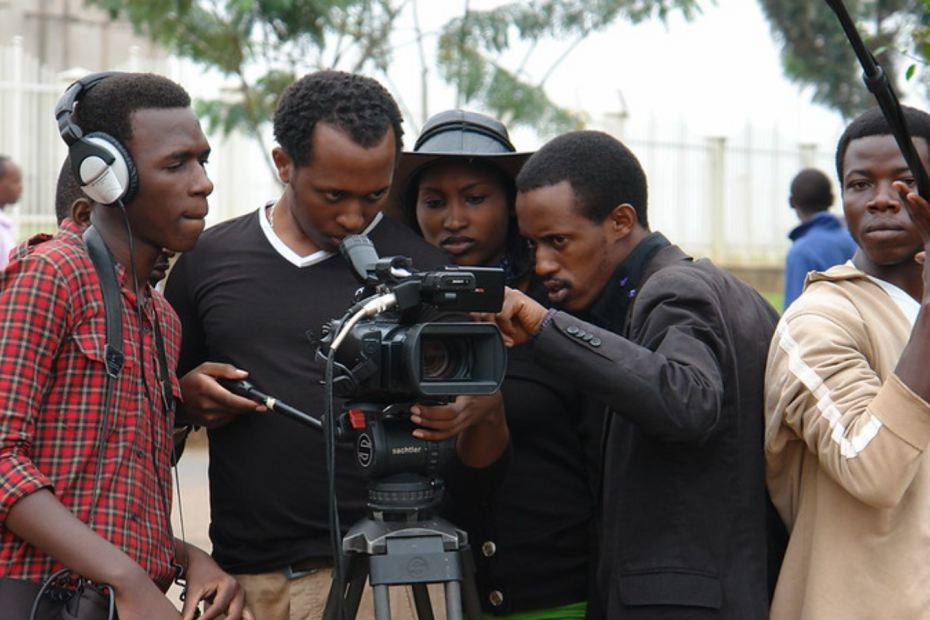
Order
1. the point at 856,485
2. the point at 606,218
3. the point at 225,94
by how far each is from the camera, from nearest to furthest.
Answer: the point at 856,485 → the point at 606,218 → the point at 225,94

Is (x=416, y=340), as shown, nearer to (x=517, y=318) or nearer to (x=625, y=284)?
(x=517, y=318)

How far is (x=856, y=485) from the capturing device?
7.97ft

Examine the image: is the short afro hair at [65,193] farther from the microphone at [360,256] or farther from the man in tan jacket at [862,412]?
the man in tan jacket at [862,412]

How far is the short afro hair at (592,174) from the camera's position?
2.95 m

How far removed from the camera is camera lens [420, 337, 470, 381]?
2.37 metres

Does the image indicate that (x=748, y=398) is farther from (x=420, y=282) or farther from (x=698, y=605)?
(x=420, y=282)

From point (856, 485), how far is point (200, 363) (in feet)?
4.81

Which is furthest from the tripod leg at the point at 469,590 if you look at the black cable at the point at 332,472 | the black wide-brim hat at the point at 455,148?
the black wide-brim hat at the point at 455,148

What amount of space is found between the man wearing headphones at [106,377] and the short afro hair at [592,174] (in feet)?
2.61

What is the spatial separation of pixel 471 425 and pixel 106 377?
2.47 ft

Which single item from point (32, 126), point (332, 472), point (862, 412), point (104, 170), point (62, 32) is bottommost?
point (332, 472)

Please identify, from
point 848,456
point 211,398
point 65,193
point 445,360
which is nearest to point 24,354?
point 211,398

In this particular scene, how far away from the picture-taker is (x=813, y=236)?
7965 mm

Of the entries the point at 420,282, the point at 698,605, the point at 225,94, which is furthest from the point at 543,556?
the point at 225,94
